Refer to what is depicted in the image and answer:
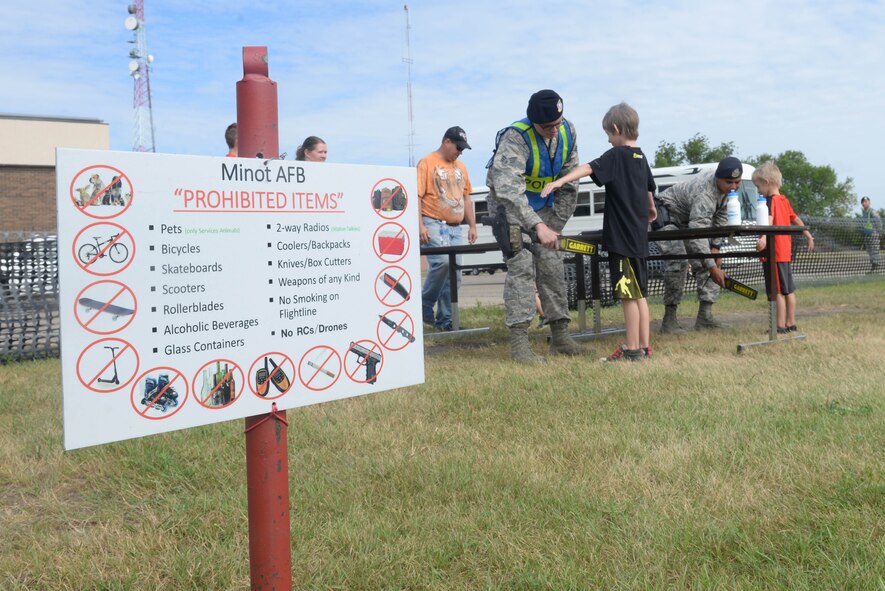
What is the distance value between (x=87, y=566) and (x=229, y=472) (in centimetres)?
86

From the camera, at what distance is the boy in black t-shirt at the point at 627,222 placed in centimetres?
579

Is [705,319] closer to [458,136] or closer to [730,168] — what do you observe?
[730,168]

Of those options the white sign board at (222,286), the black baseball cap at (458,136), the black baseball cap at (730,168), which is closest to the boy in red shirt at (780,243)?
the black baseball cap at (730,168)

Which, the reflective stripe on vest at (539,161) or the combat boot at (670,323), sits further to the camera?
the combat boot at (670,323)

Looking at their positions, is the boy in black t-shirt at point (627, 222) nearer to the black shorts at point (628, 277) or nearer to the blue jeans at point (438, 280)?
the black shorts at point (628, 277)

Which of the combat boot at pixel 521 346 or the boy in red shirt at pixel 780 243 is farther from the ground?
the boy in red shirt at pixel 780 243

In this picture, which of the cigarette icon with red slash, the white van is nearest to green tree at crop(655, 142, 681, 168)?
the white van

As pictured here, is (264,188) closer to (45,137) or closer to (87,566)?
Answer: (87,566)

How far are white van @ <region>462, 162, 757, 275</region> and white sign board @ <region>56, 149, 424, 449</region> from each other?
15849 mm

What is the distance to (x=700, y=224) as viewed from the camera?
7105 mm

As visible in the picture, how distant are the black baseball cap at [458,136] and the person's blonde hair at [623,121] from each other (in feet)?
7.94

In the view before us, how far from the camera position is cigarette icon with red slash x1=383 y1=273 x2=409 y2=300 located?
211 cm

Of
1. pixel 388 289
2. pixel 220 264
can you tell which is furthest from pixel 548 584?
pixel 220 264

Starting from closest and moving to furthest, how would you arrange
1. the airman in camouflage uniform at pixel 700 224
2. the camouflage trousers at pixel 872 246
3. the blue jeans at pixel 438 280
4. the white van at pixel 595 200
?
the airman in camouflage uniform at pixel 700 224, the blue jeans at pixel 438 280, the camouflage trousers at pixel 872 246, the white van at pixel 595 200
